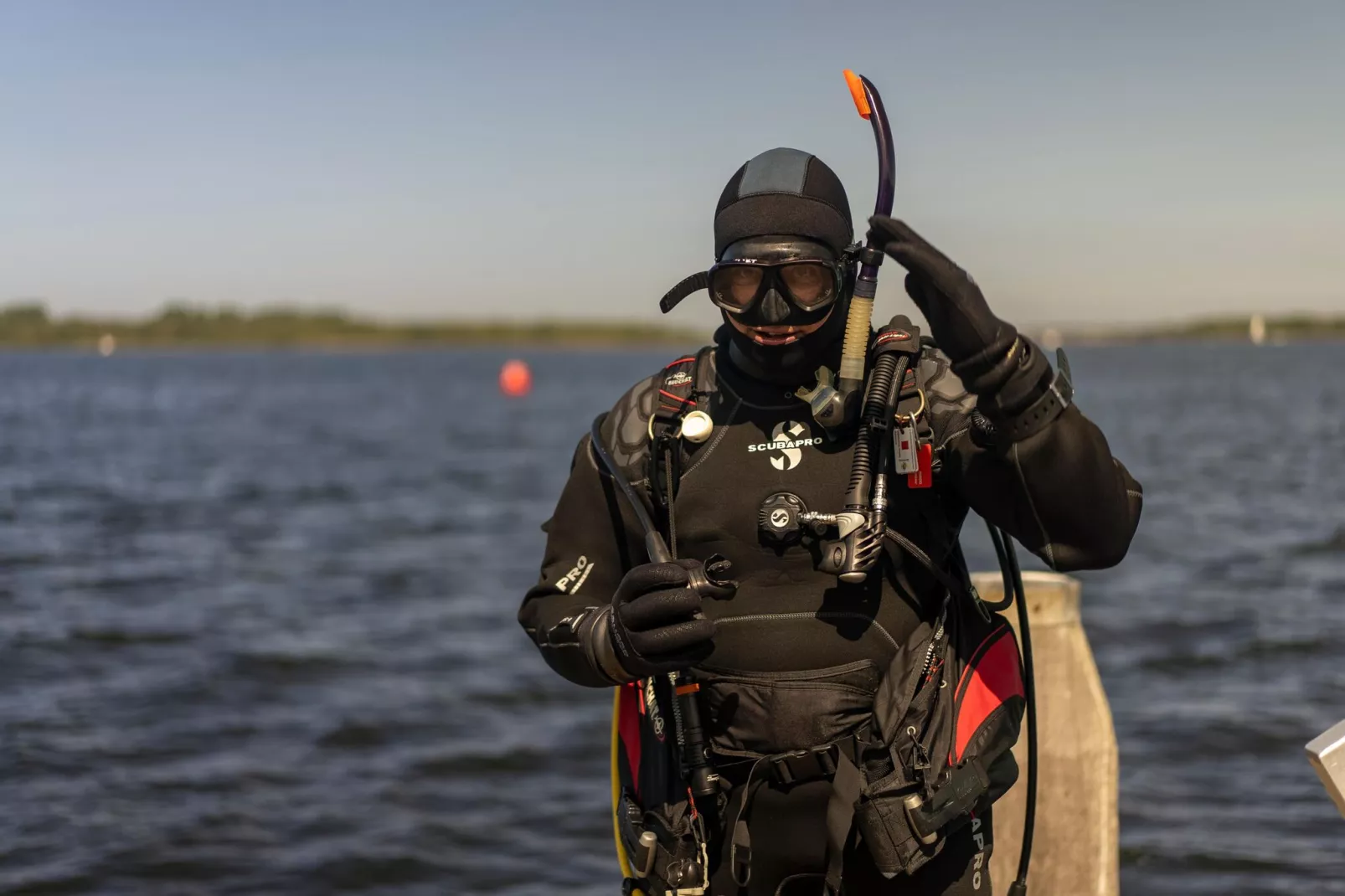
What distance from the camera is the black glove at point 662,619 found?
2.71 meters

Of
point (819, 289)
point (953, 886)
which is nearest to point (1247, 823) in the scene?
point (953, 886)

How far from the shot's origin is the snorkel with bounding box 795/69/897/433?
9.30 ft

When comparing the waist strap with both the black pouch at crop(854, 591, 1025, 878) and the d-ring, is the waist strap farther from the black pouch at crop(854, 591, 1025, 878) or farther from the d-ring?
the d-ring

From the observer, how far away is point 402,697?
10430 millimetres

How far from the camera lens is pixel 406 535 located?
19.5 meters

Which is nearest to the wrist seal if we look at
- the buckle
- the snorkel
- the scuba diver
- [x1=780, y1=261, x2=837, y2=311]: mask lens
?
the scuba diver

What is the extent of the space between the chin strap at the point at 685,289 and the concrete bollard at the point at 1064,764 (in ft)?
5.79

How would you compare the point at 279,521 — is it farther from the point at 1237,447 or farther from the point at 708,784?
the point at 1237,447

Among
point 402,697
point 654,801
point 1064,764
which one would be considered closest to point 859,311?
point 654,801

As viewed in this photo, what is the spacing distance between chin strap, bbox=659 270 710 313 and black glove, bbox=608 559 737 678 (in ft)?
2.26

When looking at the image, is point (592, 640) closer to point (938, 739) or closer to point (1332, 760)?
point (938, 739)

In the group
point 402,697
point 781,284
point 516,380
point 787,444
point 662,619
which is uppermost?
point 781,284

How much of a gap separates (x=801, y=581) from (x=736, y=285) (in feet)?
2.20

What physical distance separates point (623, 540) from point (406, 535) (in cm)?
1674
